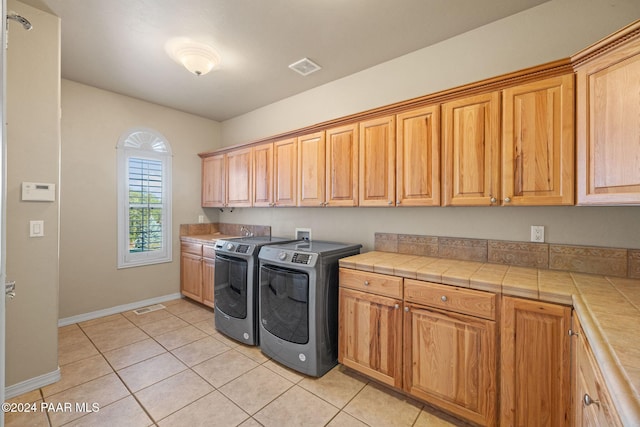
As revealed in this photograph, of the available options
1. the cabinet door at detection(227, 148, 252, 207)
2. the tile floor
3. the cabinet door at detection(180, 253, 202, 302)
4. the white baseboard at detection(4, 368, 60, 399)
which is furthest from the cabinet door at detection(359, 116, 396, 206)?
the white baseboard at detection(4, 368, 60, 399)

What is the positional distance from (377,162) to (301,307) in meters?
1.41

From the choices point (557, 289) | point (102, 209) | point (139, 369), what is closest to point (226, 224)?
point (102, 209)

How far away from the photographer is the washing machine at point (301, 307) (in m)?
2.21

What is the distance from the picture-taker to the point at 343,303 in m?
2.23

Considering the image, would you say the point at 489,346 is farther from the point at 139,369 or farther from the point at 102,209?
the point at 102,209

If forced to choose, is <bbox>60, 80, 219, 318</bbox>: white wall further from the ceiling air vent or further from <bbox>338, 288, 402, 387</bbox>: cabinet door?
<bbox>338, 288, 402, 387</bbox>: cabinet door

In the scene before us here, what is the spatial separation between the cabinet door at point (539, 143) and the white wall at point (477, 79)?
0.35m

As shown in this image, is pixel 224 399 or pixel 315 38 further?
pixel 315 38

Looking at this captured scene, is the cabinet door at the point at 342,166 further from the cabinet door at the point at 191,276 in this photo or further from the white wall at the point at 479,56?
the cabinet door at the point at 191,276

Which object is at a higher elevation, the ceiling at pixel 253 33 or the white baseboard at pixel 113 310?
the ceiling at pixel 253 33

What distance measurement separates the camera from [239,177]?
3.75 m

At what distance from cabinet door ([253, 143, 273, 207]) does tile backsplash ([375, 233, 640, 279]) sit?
5.25ft

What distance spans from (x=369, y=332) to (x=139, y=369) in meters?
1.98

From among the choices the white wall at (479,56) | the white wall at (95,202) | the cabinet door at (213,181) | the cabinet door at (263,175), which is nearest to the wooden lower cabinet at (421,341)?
the cabinet door at (263,175)
